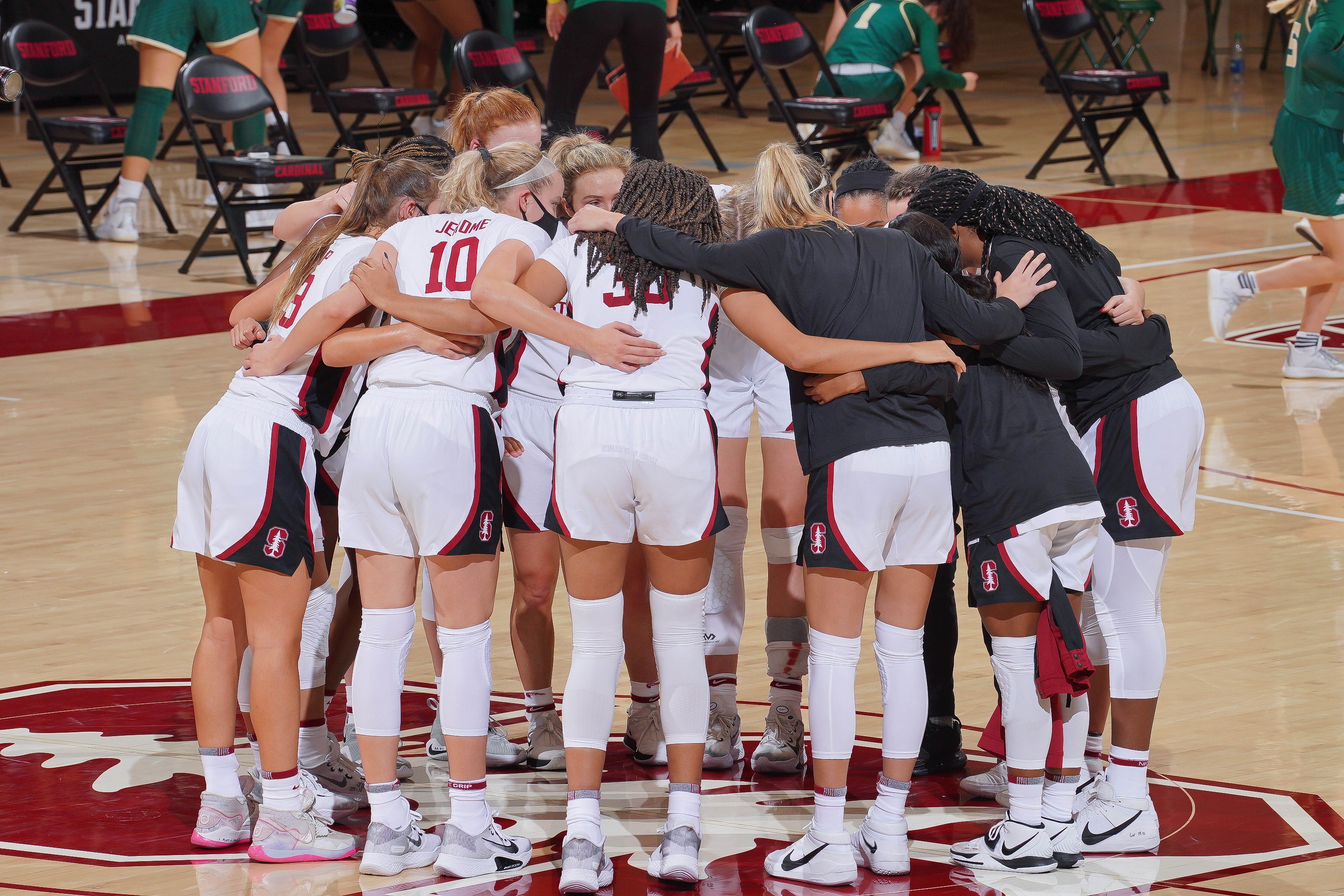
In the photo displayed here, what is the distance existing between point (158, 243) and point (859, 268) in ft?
26.7

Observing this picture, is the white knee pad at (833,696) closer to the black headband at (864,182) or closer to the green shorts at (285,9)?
the black headband at (864,182)

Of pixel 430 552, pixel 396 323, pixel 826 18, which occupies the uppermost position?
pixel 396 323

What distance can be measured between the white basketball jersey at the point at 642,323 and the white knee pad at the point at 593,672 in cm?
42

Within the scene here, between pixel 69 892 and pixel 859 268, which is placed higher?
pixel 859 268

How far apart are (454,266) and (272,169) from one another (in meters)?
6.07

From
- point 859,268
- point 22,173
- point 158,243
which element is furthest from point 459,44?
point 859,268

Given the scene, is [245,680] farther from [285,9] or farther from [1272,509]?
[285,9]

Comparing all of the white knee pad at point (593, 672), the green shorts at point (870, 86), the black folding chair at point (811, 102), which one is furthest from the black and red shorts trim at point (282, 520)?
the green shorts at point (870, 86)

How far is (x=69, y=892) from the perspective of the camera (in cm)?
326

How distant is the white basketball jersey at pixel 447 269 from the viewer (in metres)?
3.43

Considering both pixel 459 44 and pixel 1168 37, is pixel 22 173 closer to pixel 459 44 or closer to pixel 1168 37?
pixel 459 44

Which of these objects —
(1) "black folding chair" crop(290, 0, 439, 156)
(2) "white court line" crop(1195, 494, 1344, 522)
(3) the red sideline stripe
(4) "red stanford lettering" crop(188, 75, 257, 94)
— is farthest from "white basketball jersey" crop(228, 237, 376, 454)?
(1) "black folding chair" crop(290, 0, 439, 156)

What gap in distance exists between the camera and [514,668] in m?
4.61

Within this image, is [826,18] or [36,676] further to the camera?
[826,18]
